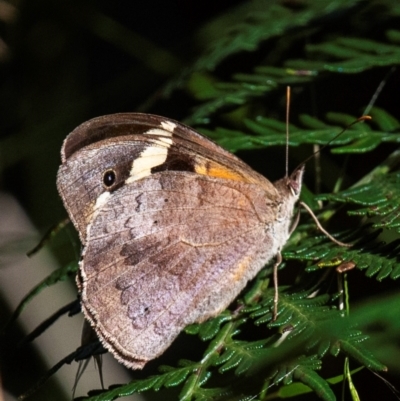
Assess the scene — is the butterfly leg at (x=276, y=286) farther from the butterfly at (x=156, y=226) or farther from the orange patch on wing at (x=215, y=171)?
the orange patch on wing at (x=215, y=171)

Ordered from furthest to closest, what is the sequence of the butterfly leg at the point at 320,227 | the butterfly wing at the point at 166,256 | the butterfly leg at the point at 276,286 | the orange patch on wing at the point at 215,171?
the orange patch on wing at the point at 215,171
the butterfly wing at the point at 166,256
the butterfly leg at the point at 320,227
the butterfly leg at the point at 276,286

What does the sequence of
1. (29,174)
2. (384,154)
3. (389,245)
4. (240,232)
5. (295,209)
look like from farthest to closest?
1. (29,174)
2. (384,154)
3. (295,209)
4. (240,232)
5. (389,245)

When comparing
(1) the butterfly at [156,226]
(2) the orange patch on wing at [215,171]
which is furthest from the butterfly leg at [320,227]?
(2) the orange patch on wing at [215,171]

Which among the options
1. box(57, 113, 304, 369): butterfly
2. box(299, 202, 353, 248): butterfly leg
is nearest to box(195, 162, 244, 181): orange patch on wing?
box(57, 113, 304, 369): butterfly

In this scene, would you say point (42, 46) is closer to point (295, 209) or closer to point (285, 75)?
point (285, 75)

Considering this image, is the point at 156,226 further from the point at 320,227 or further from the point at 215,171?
the point at 320,227

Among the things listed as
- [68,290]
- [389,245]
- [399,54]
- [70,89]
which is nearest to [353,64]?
[399,54]

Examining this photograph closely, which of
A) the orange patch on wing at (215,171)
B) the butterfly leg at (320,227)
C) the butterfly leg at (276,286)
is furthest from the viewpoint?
the orange patch on wing at (215,171)

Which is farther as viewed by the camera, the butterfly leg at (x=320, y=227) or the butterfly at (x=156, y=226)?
the butterfly at (x=156, y=226)

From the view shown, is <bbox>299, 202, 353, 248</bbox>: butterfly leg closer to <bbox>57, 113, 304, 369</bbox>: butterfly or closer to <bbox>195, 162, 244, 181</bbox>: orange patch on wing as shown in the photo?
<bbox>57, 113, 304, 369</bbox>: butterfly
